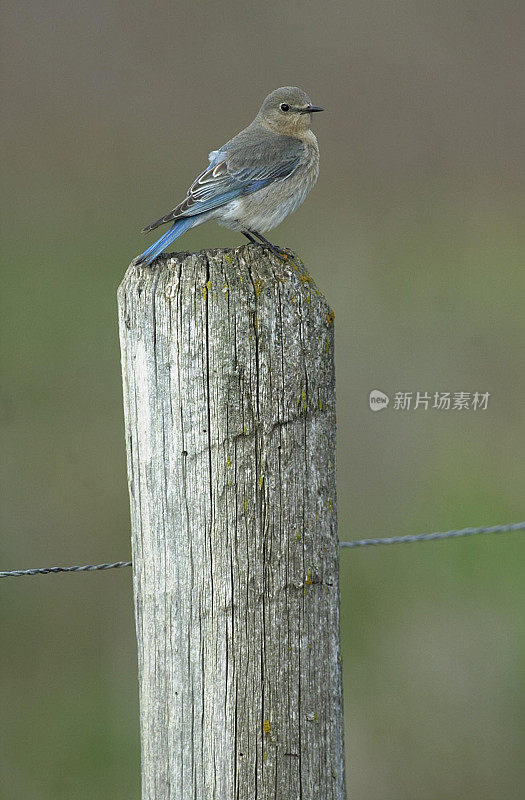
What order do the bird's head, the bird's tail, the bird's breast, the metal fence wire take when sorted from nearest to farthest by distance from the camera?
1. the bird's tail
2. the metal fence wire
3. the bird's breast
4. the bird's head

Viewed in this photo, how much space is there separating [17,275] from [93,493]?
3794 millimetres

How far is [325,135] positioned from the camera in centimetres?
1226

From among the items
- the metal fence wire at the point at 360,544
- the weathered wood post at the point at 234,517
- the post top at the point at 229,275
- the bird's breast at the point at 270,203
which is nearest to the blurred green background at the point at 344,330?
the metal fence wire at the point at 360,544

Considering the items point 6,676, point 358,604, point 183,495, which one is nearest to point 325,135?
point 358,604

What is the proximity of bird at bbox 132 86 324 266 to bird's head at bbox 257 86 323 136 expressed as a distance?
114mm

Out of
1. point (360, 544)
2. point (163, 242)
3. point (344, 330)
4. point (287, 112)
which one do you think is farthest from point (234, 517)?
point (344, 330)

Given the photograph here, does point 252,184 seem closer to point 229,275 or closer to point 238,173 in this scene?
point 238,173

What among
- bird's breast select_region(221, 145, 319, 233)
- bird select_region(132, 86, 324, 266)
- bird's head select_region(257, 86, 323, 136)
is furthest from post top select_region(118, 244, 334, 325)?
bird's head select_region(257, 86, 323, 136)

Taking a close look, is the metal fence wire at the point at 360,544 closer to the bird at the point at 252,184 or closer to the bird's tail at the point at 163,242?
the bird's tail at the point at 163,242

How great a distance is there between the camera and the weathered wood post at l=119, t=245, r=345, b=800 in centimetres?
237

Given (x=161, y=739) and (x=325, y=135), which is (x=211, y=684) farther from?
(x=325, y=135)

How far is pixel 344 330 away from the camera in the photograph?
29.0ft

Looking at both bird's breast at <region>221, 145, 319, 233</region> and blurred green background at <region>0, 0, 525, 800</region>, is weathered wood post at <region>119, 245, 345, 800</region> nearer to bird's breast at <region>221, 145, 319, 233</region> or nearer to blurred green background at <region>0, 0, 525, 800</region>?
bird's breast at <region>221, 145, 319, 233</region>

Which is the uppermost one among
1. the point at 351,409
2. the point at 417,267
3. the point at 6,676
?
the point at 417,267
